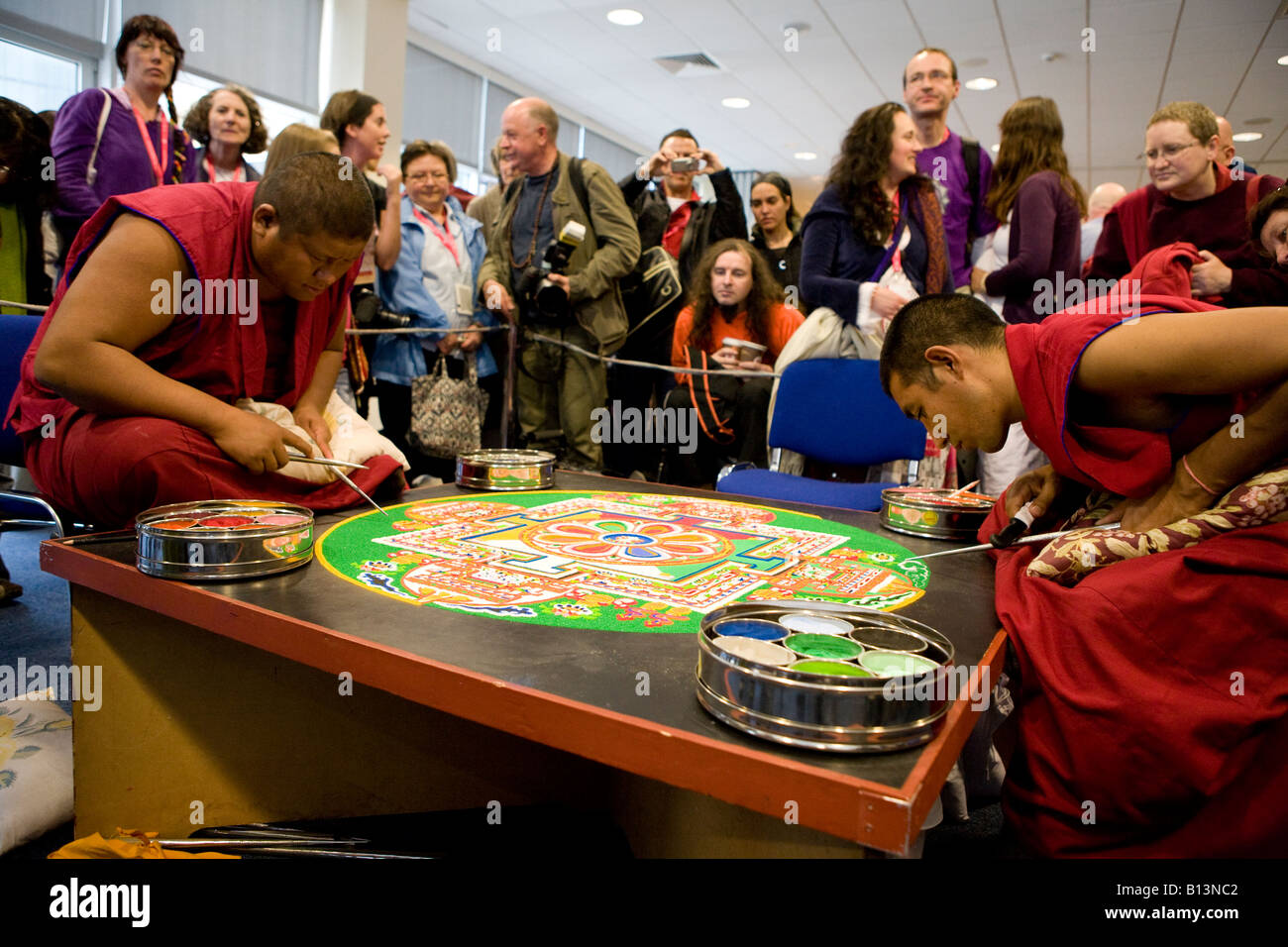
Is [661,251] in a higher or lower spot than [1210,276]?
higher

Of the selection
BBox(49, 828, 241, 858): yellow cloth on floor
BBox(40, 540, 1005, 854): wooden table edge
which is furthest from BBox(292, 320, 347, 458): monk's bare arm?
BBox(49, 828, 241, 858): yellow cloth on floor

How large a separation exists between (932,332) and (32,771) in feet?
5.25

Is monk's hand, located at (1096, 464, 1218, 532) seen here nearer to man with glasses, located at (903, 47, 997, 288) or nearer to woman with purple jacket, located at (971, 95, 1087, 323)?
woman with purple jacket, located at (971, 95, 1087, 323)

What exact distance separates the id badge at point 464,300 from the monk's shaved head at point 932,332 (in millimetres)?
2292

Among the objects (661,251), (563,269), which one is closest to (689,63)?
(661,251)

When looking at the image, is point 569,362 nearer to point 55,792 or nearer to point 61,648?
point 61,648

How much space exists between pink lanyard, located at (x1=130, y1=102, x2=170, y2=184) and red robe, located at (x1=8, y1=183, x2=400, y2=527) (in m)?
1.63

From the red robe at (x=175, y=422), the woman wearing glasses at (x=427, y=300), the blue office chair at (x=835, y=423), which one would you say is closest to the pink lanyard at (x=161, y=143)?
the woman wearing glasses at (x=427, y=300)

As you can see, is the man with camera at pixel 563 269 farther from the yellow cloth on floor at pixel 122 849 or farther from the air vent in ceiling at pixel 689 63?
the air vent in ceiling at pixel 689 63

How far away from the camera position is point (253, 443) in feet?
4.61

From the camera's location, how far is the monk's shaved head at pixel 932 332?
142cm

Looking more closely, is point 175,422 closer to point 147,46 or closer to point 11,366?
point 11,366
